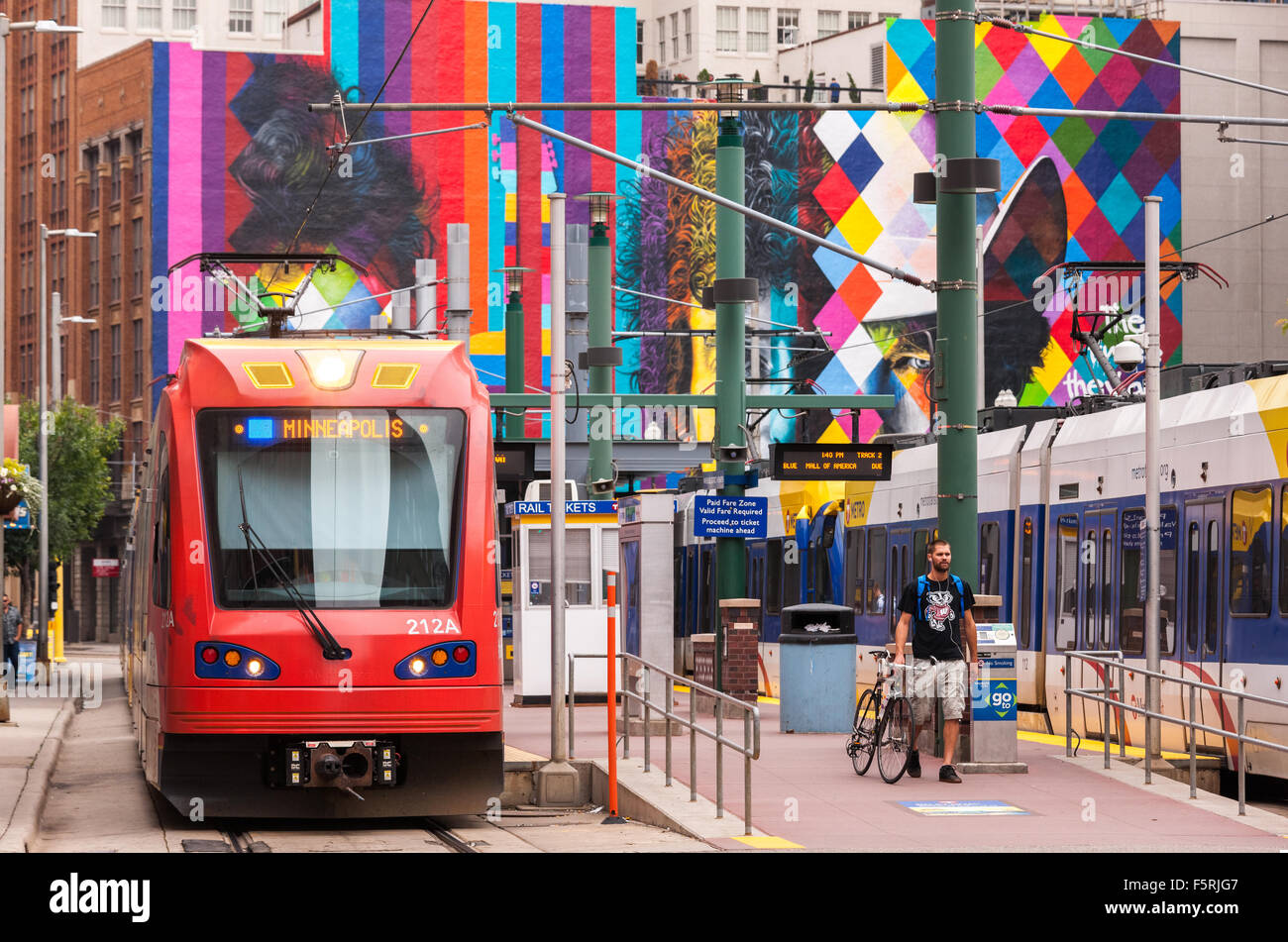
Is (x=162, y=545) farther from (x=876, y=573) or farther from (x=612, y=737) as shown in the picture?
(x=876, y=573)

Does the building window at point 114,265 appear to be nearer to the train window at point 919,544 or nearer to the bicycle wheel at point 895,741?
the train window at point 919,544

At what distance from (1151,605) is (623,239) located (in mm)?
60461

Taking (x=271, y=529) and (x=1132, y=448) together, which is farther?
(x=1132, y=448)

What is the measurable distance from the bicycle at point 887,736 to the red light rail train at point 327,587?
3211mm

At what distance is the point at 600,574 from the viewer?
2570cm

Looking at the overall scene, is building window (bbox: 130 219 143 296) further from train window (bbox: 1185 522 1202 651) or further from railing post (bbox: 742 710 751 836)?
railing post (bbox: 742 710 751 836)

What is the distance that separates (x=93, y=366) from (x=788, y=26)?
39.6 meters

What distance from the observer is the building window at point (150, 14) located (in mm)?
93938

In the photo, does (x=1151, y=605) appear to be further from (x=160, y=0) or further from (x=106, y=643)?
(x=160, y=0)

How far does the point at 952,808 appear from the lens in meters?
14.5

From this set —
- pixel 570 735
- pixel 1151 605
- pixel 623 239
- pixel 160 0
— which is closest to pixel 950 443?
pixel 1151 605

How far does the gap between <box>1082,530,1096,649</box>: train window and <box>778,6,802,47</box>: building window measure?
8775cm

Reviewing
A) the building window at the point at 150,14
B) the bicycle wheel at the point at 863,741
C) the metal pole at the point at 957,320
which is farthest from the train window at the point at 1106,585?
the building window at the point at 150,14

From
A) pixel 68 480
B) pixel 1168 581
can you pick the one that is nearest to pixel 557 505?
pixel 1168 581
